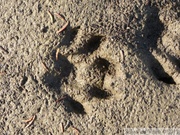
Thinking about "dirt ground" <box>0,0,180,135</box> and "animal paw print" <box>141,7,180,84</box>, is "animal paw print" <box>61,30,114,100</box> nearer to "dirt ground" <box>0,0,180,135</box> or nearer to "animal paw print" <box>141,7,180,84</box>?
"dirt ground" <box>0,0,180,135</box>

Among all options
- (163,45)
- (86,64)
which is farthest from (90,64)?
(163,45)

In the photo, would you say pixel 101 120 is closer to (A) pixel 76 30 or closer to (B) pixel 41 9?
(A) pixel 76 30

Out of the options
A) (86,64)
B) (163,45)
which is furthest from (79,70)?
(163,45)

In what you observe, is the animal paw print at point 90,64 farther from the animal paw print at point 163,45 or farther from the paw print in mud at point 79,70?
the animal paw print at point 163,45

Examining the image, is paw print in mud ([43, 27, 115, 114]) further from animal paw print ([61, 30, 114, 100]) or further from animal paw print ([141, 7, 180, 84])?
animal paw print ([141, 7, 180, 84])

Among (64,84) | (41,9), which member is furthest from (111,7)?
(64,84)

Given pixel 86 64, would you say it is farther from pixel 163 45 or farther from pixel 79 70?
pixel 163 45

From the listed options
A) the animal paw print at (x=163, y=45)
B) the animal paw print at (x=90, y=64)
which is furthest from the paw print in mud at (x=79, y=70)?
A: the animal paw print at (x=163, y=45)

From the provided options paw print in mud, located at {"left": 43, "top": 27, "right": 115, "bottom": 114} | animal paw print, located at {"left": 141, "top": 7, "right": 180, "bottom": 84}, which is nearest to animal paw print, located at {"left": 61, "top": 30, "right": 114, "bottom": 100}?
paw print in mud, located at {"left": 43, "top": 27, "right": 115, "bottom": 114}
